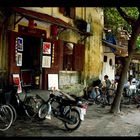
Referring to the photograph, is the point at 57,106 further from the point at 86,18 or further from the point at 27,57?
the point at 86,18

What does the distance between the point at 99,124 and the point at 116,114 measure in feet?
8.61

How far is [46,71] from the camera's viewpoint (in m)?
15.5

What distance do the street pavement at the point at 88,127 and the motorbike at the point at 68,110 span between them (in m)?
0.28

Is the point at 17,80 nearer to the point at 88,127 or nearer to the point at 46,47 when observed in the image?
the point at 46,47

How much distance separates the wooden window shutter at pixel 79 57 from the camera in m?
18.7

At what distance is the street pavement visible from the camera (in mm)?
9945

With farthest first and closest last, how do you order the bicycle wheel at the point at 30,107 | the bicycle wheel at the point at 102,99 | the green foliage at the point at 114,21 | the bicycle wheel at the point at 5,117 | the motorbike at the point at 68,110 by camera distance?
the green foliage at the point at 114,21 < the bicycle wheel at the point at 102,99 < the bicycle wheel at the point at 30,107 < the motorbike at the point at 68,110 < the bicycle wheel at the point at 5,117

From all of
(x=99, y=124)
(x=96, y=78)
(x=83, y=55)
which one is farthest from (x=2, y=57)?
(x=96, y=78)

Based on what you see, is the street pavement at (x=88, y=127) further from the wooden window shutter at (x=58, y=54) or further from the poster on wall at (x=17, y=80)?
the wooden window shutter at (x=58, y=54)

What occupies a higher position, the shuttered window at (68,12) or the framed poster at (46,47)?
the shuttered window at (68,12)

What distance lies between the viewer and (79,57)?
19062 millimetres

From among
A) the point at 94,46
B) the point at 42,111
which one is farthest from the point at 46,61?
the point at 94,46

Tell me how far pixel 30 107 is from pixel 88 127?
1959 millimetres

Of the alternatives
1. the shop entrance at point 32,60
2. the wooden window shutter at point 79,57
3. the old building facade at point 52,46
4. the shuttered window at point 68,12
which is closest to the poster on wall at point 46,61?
the old building facade at point 52,46
